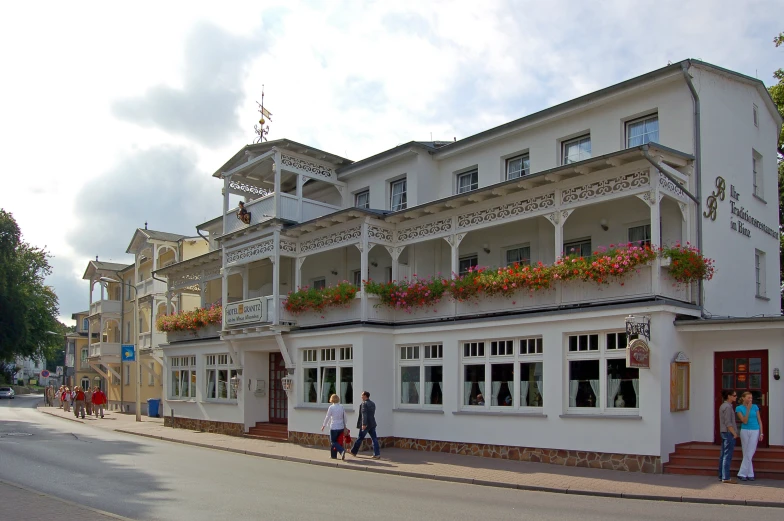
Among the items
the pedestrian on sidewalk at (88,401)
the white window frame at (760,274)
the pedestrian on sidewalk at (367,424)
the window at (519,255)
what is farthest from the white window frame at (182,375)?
the white window frame at (760,274)

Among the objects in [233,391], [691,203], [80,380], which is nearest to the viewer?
[691,203]

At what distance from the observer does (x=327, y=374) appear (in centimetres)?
2270

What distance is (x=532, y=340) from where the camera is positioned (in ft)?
59.3

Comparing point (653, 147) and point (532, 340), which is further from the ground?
point (653, 147)

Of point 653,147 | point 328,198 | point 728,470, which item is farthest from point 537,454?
point 328,198

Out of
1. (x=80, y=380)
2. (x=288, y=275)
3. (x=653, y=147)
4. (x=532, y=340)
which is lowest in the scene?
(x=80, y=380)

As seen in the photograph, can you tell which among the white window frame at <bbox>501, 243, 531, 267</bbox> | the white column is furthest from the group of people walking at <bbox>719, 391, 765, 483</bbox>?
the white column

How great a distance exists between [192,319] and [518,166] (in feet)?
51.0

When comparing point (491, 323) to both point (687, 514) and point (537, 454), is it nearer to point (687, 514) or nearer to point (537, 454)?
point (537, 454)

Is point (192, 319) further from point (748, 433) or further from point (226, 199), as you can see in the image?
point (748, 433)

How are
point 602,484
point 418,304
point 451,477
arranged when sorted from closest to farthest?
point 602,484
point 451,477
point 418,304

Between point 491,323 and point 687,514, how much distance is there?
8127 mm

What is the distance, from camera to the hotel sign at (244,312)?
24.6 m

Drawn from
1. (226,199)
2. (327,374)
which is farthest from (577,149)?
(226,199)
